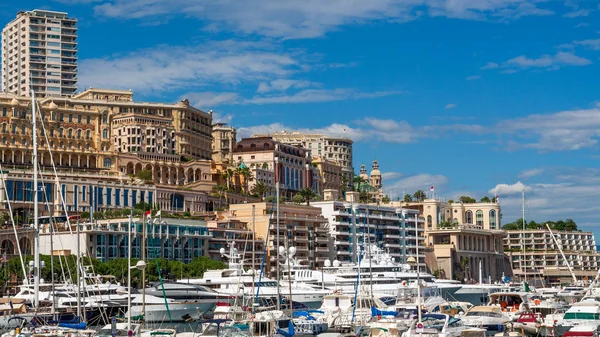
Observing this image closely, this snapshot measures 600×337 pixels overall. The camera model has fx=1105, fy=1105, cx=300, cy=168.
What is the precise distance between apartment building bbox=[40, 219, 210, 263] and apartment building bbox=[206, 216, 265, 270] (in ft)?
6.27

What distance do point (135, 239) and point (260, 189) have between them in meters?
59.4

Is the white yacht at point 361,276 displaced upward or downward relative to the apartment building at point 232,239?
downward

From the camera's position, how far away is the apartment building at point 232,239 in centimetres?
13300

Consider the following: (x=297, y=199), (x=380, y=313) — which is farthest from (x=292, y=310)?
(x=297, y=199)

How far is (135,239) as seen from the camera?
4724 inches

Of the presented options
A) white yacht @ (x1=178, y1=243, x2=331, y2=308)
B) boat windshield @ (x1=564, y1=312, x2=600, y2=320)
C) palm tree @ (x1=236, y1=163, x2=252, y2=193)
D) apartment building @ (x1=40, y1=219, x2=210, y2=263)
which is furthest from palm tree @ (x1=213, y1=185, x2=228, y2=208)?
boat windshield @ (x1=564, y1=312, x2=600, y2=320)

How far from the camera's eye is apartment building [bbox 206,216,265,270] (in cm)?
13300

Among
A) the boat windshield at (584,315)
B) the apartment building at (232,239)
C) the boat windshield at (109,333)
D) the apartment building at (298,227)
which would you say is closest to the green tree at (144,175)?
the apartment building at (298,227)

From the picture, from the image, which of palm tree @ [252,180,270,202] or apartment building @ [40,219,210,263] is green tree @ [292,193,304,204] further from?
apartment building @ [40,219,210,263]

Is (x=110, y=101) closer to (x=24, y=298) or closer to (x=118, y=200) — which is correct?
(x=118, y=200)

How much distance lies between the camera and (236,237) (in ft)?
457

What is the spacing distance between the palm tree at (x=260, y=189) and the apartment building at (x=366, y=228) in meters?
17.2

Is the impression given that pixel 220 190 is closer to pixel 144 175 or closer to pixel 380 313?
pixel 144 175

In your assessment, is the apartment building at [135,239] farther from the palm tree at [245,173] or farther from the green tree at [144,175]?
Answer: the palm tree at [245,173]
